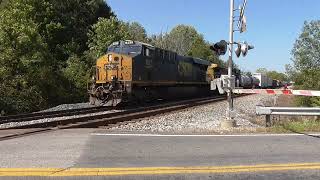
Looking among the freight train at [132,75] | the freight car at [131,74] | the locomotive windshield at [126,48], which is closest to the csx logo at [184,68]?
the freight train at [132,75]

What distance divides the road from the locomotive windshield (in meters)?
16.7

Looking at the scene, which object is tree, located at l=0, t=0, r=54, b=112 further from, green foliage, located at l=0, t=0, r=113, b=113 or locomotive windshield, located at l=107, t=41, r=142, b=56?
locomotive windshield, located at l=107, t=41, r=142, b=56

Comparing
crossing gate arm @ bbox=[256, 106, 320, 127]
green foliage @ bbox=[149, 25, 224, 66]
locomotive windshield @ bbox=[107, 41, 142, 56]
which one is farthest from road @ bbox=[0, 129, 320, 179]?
green foliage @ bbox=[149, 25, 224, 66]

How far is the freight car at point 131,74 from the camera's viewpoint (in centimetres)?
2581

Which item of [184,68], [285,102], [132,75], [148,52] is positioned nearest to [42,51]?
[184,68]

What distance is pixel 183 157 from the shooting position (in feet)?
26.5

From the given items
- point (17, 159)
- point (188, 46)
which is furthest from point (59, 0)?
point (188, 46)

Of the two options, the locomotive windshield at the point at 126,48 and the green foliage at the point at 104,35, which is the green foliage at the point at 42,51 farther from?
the locomotive windshield at the point at 126,48

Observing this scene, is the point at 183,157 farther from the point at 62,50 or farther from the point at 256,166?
the point at 62,50

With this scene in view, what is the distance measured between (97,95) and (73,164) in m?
19.0

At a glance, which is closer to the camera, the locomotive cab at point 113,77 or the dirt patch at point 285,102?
the locomotive cab at point 113,77

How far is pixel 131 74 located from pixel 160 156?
59.1ft

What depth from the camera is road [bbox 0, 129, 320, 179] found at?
22.8 feet

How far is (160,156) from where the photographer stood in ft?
26.6
